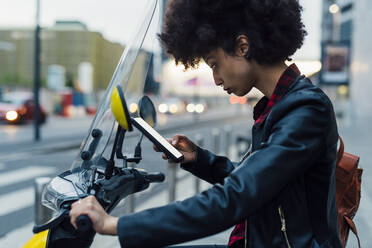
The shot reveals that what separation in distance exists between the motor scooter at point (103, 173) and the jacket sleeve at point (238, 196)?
16 centimetres

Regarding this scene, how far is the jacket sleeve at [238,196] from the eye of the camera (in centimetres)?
110

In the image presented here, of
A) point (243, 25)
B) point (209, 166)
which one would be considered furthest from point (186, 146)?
point (243, 25)

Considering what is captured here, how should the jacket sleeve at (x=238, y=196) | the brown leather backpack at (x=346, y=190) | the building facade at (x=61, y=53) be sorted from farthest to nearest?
1. the building facade at (x=61, y=53)
2. the brown leather backpack at (x=346, y=190)
3. the jacket sleeve at (x=238, y=196)

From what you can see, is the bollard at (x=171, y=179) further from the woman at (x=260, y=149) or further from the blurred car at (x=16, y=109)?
the blurred car at (x=16, y=109)

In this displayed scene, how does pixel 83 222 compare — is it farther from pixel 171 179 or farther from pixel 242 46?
pixel 171 179

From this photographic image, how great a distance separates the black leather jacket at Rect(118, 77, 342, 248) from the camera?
3.61 feet

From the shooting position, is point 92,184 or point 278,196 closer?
point 278,196

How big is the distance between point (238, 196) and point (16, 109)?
21342 mm

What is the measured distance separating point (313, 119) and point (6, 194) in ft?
20.6

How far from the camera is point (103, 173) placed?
4.91 feet

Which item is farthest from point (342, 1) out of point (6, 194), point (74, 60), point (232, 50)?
point (232, 50)

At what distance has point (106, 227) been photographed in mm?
1135

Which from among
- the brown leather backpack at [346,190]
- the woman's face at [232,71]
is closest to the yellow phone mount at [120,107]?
the woman's face at [232,71]

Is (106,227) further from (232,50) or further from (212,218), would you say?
(232,50)
